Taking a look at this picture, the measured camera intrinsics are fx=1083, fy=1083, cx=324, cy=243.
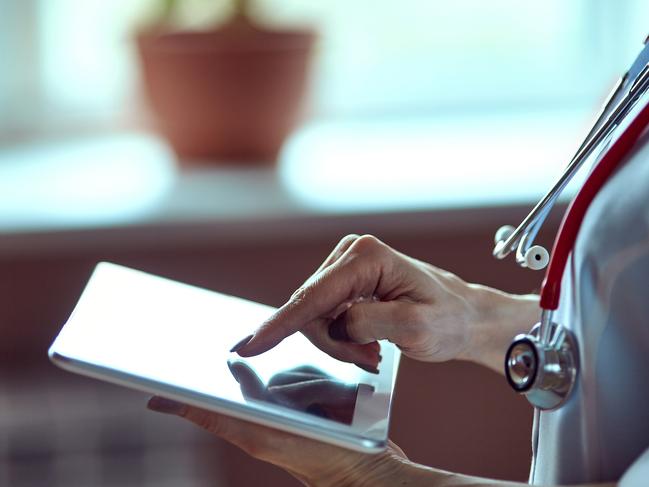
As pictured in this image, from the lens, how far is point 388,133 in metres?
2.13

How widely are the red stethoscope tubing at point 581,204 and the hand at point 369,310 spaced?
14cm

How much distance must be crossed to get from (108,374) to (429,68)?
5.54 feet

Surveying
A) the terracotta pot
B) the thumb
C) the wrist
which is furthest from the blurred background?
the thumb

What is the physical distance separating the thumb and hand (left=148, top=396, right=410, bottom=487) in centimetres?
8

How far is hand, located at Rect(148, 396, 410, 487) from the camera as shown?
26.3 inches

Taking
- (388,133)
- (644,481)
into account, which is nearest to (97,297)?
(644,481)

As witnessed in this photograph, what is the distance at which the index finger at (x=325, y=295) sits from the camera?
720mm

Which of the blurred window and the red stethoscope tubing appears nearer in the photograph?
the red stethoscope tubing

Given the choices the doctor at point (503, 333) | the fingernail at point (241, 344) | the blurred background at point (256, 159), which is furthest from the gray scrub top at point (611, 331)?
the blurred background at point (256, 159)

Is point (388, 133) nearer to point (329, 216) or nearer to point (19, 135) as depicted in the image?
point (329, 216)

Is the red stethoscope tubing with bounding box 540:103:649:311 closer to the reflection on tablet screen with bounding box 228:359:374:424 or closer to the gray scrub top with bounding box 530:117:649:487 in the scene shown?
the gray scrub top with bounding box 530:117:649:487

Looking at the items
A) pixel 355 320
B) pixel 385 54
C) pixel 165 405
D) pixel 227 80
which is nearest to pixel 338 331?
pixel 355 320

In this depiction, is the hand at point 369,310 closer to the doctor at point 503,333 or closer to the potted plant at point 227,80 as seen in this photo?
the doctor at point 503,333

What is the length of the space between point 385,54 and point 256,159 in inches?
14.6
